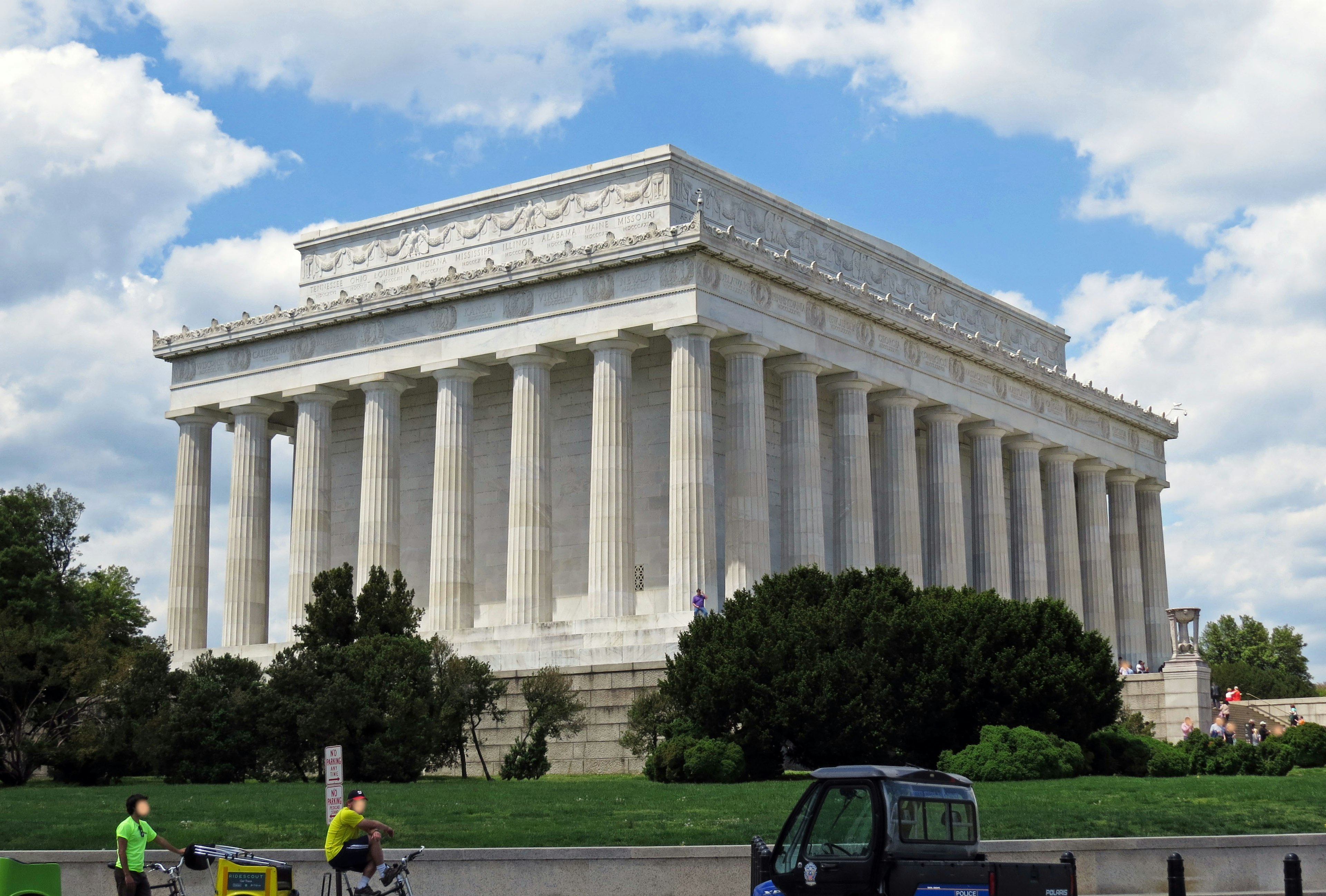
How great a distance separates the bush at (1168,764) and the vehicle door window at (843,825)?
28114 millimetres

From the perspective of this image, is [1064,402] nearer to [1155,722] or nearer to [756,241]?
[756,241]

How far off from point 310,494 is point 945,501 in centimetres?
2780

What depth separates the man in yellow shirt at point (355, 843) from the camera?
74.3ft

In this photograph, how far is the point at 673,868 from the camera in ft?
86.0

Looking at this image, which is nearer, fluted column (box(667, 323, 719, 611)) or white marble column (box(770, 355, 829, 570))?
fluted column (box(667, 323, 719, 611))

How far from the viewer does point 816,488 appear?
65.5m

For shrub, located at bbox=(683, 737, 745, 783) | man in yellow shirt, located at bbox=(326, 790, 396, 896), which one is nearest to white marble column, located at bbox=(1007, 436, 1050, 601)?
shrub, located at bbox=(683, 737, 745, 783)

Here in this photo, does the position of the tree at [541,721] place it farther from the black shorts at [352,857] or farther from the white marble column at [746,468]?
the black shorts at [352,857]

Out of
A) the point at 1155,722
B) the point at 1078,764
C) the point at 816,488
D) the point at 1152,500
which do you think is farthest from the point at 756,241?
the point at 1152,500

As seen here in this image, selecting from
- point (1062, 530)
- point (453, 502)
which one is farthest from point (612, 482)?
point (1062, 530)

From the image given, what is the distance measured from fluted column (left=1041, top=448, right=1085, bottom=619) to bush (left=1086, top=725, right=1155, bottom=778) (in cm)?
3884

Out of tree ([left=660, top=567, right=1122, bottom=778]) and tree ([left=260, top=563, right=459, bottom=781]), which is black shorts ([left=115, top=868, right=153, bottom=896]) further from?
tree ([left=660, top=567, right=1122, bottom=778])

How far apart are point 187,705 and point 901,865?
102 feet

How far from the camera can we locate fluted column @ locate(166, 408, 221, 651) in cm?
7294
